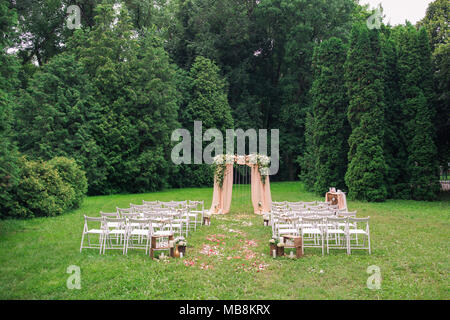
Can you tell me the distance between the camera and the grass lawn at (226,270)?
487cm

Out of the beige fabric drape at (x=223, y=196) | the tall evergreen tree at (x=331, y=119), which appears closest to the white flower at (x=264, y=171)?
the beige fabric drape at (x=223, y=196)

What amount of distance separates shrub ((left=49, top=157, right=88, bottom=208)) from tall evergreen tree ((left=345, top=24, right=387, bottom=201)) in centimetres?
1340

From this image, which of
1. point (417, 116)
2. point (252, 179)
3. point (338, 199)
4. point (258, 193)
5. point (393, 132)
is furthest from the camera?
point (393, 132)

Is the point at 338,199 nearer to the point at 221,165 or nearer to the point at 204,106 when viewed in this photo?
the point at 221,165

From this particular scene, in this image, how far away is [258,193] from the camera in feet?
46.0

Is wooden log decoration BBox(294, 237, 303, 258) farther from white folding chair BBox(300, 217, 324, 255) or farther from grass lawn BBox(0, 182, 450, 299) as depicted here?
white folding chair BBox(300, 217, 324, 255)

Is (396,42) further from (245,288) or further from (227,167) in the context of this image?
(245,288)

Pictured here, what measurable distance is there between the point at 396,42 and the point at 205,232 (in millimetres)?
16702

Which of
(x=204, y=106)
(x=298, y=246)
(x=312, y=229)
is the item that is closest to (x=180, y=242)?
(x=298, y=246)

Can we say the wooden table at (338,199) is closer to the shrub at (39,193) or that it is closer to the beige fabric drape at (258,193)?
the beige fabric drape at (258,193)

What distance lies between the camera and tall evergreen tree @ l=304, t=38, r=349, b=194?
19.6m

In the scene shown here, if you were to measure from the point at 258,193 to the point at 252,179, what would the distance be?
67 cm

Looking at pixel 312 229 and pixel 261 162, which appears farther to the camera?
pixel 261 162
